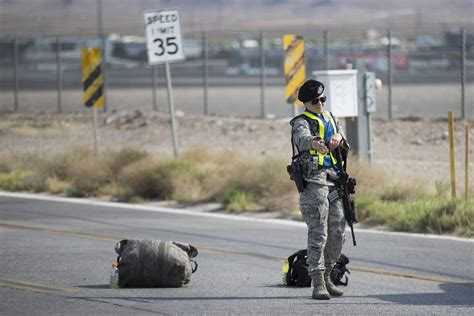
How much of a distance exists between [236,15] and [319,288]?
296 ft

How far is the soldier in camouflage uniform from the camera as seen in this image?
994 cm

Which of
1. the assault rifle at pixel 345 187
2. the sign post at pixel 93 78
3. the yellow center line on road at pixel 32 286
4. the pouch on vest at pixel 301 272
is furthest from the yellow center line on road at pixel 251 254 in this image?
the sign post at pixel 93 78

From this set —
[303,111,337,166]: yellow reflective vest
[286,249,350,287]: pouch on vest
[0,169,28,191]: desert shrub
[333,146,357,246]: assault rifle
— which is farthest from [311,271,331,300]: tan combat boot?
[0,169,28,191]: desert shrub

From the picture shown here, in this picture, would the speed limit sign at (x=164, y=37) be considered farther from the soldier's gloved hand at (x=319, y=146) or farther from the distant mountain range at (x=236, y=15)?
the distant mountain range at (x=236, y=15)

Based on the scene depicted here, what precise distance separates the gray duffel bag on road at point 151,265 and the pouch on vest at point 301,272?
0.94 metres

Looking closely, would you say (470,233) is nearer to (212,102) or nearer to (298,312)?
(298,312)

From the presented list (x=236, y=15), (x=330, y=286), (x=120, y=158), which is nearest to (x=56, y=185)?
(x=120, y=158)

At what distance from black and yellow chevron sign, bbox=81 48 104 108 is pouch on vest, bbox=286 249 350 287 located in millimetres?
11932

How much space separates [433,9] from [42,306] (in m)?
88.8

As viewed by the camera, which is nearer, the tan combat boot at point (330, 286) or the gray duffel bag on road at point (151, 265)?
Result: the tan combat boot at point (330, 286)

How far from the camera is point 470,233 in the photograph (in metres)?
14.5

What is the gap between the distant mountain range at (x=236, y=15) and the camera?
91412 millimetres

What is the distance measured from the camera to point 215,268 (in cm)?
1221

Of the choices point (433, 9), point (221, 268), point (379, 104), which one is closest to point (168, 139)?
point (379, 104)
